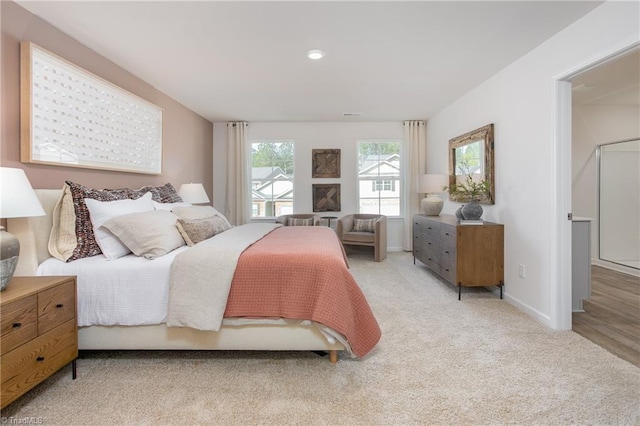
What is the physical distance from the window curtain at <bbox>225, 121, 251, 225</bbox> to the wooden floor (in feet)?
15.5

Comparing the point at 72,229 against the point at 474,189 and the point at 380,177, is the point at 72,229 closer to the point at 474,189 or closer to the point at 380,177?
the point at 474,189

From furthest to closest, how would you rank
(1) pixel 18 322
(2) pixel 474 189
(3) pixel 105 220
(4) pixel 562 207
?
1. (2) pixel 474 189
2. (4) pixel 562 207
3. (3) pixel 105 220
4. (1) pixel 18 322

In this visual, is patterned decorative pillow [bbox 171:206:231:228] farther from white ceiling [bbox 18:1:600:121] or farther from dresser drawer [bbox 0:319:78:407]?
white ceiling [bbox 18:1:600:121]

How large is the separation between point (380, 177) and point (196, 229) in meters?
3.91

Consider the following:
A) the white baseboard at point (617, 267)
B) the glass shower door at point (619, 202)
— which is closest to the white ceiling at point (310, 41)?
the glass shower door at point (619, 202)

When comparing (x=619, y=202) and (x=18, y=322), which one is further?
(x=619, y=202)

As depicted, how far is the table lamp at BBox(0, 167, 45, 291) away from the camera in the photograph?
152 cm

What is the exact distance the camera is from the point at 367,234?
16.0ft

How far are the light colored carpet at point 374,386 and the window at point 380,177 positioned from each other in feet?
11.3

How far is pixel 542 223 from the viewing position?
2605mm

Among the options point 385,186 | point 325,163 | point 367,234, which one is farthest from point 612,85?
point 325,163

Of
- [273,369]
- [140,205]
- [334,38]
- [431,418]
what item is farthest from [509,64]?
[140,205]

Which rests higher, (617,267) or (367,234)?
(367,234)

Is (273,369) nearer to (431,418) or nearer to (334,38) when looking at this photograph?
(431,418)
